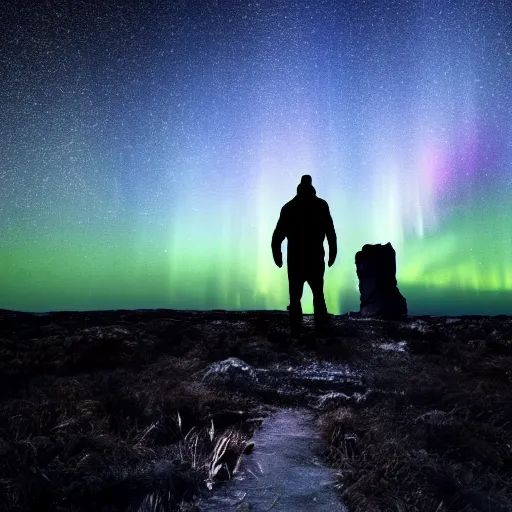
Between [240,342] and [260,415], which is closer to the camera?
[260,415]

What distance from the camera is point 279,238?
10148 mm

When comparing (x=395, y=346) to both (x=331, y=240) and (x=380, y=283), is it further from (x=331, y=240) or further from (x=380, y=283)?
(x=380, y=283)

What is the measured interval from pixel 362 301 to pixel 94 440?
1372cm

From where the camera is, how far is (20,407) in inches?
181

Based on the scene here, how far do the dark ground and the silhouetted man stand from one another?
5.06 ft

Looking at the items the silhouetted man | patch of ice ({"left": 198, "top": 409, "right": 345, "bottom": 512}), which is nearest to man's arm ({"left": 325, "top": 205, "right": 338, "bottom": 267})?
the silhouetted man

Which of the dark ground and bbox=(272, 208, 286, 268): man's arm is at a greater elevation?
bbox=(272, 208, 286, 268): man's arm

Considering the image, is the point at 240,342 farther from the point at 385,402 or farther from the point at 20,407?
the point at 20,407

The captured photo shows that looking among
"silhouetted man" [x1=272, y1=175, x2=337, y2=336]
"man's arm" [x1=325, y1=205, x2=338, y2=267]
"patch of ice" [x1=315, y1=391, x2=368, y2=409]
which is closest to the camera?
"patch of ice" [x1=315, y1=391, x2=368, y2=409]

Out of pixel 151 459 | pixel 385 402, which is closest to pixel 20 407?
pixel 151 459

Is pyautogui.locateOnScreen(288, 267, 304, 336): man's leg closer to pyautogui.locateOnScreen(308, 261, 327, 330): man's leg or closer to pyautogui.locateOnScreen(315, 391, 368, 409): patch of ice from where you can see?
pyautogui.locateOnScreen(308, 261, 327, 330): man's leg

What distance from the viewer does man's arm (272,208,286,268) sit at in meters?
10.1

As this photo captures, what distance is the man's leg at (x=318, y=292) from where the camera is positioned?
956cm

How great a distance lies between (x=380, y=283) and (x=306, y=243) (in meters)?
6.90
